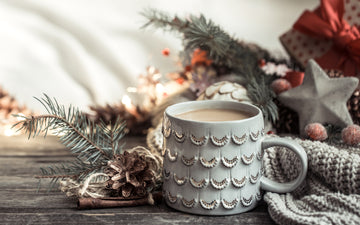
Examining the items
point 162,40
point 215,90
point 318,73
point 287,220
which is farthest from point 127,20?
point 287,220

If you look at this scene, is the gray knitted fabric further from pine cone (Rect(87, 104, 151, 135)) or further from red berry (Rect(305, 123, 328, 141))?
pine cone (Rect(87, 104, 151, 135))

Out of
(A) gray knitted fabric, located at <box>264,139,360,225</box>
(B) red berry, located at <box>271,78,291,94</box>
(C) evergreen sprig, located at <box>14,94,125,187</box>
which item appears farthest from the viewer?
(B) red berry, located at <box>271,78,291,94</box>

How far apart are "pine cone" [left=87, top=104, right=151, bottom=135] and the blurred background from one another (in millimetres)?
286

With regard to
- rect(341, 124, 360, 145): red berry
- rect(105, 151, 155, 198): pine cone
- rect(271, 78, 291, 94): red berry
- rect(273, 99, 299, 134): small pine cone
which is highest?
rect(271, 78, 291, 94): red berry

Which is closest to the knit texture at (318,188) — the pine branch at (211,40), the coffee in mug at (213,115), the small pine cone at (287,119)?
the coffee in mug at (213,115)

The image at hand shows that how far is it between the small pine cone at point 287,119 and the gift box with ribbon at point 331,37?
0.18m

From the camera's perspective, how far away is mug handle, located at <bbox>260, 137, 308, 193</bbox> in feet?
2.29

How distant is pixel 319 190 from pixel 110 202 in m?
0.34

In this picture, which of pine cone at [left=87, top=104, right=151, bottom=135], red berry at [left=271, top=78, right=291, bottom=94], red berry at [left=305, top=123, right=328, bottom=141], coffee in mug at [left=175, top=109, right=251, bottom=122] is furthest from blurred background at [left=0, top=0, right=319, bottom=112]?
coffee in mug at [left=175, top=109, right=251, bottom=122]

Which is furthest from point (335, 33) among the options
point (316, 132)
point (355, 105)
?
point (316, 132)

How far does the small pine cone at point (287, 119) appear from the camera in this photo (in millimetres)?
996

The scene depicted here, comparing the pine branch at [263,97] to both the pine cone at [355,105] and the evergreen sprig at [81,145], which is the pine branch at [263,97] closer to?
the pine cone at [355,105]

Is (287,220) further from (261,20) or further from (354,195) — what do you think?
(261,20)

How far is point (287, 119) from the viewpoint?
1.00 meters
